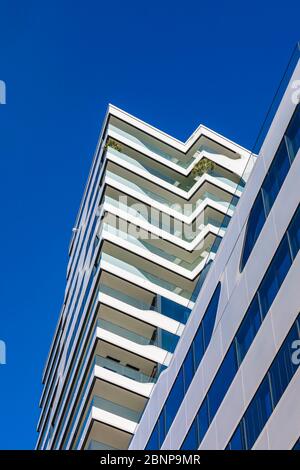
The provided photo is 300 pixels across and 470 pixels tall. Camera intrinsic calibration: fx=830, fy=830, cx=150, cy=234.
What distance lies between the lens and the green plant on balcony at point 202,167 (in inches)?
2090

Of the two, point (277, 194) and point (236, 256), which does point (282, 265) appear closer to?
point (277, 194)

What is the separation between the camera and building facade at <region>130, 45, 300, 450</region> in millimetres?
19375

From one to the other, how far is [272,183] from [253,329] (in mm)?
4098

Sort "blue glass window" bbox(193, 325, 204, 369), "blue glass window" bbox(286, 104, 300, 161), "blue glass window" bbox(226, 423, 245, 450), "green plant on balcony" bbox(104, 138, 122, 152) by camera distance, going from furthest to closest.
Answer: "green plant on balcony" bbox(104, 138, 122, 152)
"blue glass window" bbox(193, 325, 204, 369)
"blue glass window" bbox(286, 104, 300, 161)
"blue glass window" bbox(226, 423, 245, 450)

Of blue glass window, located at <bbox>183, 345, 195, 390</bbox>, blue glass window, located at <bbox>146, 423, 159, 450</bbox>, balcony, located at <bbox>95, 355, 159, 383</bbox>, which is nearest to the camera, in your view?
blue glass window, located at <bbox>183, 345, 195, 390</bbox>

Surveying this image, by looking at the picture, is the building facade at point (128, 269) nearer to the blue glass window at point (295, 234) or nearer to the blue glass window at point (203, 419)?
the blue glass window at point (203, 419)

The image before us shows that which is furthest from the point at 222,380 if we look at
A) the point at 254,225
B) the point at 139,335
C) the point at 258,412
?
the point at 139,335

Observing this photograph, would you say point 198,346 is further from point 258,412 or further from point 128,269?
point 128,269

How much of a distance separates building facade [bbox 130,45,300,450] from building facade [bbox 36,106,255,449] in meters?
4.19

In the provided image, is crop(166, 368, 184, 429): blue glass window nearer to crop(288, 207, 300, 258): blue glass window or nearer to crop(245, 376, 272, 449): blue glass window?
crop(245, 376, 272, 449): blue glass window

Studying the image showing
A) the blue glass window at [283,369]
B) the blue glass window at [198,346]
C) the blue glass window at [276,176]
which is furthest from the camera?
the blue glass window at [198,346]

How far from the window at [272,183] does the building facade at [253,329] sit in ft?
0.11
